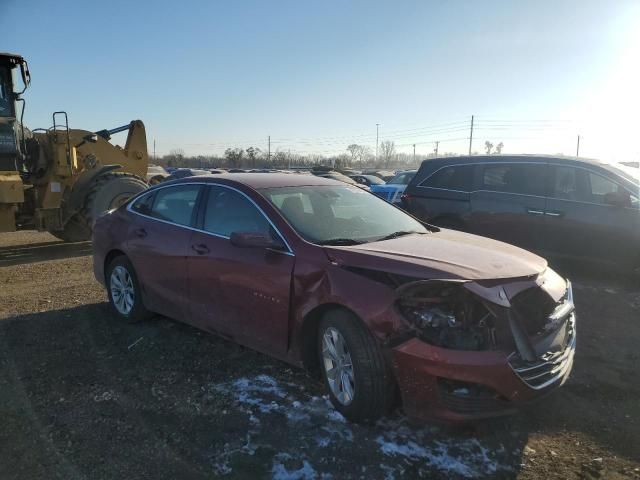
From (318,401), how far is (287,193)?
5.58 feet

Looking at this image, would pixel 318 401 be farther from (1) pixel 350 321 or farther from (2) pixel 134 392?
(2) pixel 134 392

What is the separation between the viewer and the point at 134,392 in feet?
12.4

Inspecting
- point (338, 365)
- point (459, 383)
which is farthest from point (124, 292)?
point (459, 383)

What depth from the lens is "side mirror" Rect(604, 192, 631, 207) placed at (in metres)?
6.47

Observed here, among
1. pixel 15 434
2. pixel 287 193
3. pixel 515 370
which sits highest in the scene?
pixel 287 193

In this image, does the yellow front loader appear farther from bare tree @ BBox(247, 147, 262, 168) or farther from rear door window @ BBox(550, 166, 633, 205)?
bare tree @ BBox(247, 147, 262, 168)

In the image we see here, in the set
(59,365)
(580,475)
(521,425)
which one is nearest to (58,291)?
(59,365)

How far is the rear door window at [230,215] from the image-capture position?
4.06m

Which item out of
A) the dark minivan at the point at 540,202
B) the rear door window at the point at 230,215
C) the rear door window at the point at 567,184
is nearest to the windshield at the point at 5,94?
the rear door window at the point at 230,215

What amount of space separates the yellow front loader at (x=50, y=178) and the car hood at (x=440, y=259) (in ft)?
24.9

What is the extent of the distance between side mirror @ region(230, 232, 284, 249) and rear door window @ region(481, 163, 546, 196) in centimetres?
488

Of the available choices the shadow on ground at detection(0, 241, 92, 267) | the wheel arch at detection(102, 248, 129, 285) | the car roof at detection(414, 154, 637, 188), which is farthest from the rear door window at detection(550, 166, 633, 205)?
the shadow on ground at detection(0, 241, 92, 267)

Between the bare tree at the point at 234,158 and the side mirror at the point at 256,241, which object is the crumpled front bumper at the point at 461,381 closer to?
the side mirror at the point at 256,241

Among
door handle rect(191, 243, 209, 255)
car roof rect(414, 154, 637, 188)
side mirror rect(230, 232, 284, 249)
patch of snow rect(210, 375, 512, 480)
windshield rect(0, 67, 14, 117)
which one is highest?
windshield rect(0, 67, 14, 117)
